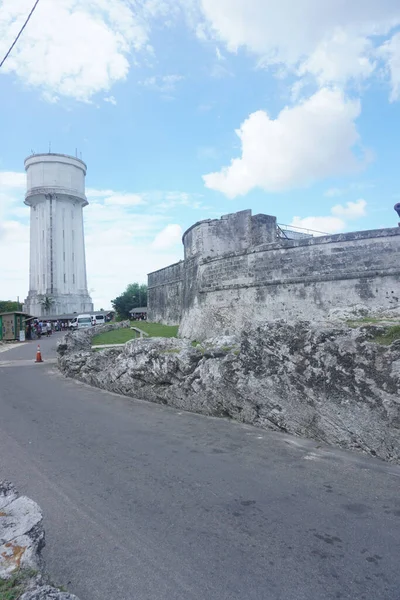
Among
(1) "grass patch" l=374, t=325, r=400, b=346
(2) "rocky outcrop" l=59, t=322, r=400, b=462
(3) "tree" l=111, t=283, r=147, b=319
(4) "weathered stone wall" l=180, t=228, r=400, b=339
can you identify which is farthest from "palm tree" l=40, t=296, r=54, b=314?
(1) "grass patch" l=374, t=325, r=400, b=346

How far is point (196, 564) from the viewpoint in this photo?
9.36 ft

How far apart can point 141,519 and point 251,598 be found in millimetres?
1276

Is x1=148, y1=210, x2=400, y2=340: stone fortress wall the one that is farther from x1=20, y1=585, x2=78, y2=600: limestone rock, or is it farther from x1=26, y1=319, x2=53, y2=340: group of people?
x1=26, y1=319, x2=53, y2=340: group of people

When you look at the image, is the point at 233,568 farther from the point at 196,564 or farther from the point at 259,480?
the point at 259,480

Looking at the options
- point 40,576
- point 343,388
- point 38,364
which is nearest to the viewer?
point 40,576

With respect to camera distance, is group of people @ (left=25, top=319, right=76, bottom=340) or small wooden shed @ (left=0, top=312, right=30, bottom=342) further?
group of people @ (left=25, top=319, right=76, bottom=340)

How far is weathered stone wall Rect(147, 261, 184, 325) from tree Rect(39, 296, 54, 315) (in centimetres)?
3382

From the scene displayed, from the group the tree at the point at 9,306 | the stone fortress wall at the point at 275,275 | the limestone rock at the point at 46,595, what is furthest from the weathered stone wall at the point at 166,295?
the tree at the point at 9,306

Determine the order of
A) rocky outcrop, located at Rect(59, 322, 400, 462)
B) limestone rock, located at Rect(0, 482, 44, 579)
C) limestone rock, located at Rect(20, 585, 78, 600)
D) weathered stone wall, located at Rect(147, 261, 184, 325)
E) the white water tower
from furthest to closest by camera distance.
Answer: the white water tower, weathered stone wall, located at Rect(147, 261, 184, 325), rocky outcrop, located at Rect(59, 322, 400, 462), limestone rock, located at Rect(0, 482, 44, 579), limestone rock, located at Rect(20, 585, 78, 600)

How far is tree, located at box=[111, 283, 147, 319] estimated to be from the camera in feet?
220

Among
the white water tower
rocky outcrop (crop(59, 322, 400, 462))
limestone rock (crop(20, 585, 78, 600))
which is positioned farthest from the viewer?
the white water tower

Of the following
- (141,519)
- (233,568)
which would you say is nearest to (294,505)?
(233,568)

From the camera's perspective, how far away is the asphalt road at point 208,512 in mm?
2682

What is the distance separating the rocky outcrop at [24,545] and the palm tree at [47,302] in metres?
63.9
